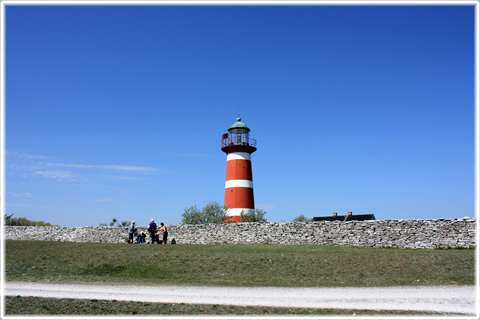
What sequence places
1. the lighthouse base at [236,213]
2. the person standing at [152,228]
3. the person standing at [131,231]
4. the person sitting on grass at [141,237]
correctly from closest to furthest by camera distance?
the person standing at [152,228] → the person standing at [131,231] → the person sitting on grass at [141,237] → the lighthouse base at [236,213]

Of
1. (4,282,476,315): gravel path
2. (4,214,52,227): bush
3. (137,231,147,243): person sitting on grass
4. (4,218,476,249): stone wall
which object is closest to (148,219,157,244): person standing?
(137,231,147,243): person sitting on grass

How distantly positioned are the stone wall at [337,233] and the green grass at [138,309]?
12530 millimetres

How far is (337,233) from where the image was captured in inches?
790

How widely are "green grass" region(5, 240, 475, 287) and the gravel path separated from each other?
3.63 feet

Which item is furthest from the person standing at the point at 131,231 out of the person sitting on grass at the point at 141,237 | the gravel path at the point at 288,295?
the gravel path at the point at 288,295

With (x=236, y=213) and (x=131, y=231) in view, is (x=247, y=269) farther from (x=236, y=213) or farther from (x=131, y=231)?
(x=236, y=213)

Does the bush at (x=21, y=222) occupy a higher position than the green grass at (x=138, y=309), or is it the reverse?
the green grass at (x=138, y=309)

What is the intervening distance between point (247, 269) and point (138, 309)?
21.1 ft

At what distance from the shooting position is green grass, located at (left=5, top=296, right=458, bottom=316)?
6.89 meters

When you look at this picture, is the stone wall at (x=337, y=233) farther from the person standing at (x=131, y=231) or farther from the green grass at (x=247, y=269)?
the green grass at (x=247, y=269)

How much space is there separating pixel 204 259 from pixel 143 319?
8.34 meters

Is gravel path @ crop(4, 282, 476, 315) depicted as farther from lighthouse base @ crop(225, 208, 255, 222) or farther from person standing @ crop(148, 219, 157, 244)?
lighthouse base @ crop(225, 208, 255, 222)

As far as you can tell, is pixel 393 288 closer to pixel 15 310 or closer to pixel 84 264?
pixel 15 310

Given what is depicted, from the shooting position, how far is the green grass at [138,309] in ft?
22.6
